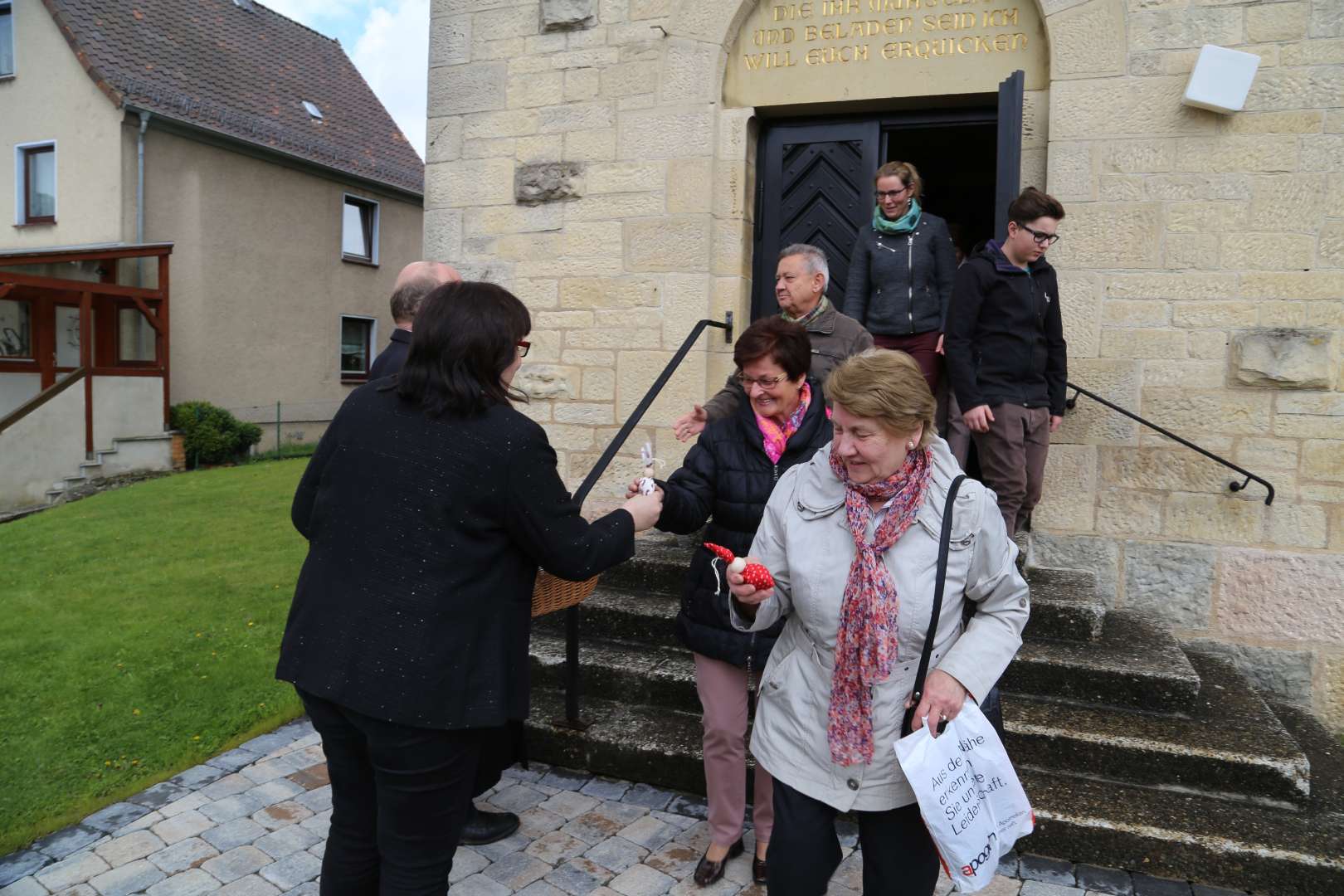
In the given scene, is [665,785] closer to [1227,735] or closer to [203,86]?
[1227,735]

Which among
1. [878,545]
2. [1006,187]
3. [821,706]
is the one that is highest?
[1006,187]

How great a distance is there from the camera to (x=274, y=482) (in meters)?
12.1

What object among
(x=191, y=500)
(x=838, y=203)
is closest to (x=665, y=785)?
(x=838, y=203)

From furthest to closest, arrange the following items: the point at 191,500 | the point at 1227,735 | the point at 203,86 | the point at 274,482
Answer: the point at 203,86
the point at 274,482
the point at 191,500
the point at 1227,735

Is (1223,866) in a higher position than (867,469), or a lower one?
lower

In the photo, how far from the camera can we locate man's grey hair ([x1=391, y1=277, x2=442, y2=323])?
333 cm

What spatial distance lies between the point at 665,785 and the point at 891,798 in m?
1.78

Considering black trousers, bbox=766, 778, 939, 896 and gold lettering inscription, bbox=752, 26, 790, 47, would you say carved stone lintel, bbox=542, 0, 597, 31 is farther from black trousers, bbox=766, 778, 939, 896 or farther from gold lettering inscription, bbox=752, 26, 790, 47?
black trousers, bbox=766, 778, 939, 896

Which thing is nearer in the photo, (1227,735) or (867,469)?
(867,469)

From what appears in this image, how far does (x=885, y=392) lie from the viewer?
2.01 metres

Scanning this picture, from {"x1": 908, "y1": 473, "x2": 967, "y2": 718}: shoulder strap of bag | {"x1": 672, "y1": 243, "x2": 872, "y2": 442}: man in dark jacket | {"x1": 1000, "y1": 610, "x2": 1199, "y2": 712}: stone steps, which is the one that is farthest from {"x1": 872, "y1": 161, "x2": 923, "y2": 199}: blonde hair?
{"x1": 908, "y1": 473, "x2": 967, "y2": 718}: shoulder strap of bag

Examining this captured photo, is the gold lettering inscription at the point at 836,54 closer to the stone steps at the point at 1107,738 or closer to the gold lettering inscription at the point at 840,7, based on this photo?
the gold lettering inscription at the point at 840,7

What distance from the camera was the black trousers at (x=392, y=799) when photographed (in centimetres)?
196

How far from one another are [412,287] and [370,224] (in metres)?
17.3
